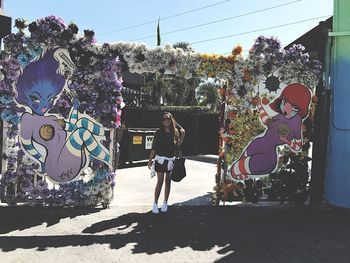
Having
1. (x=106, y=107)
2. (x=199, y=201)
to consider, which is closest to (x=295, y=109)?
(x=199, y=201)

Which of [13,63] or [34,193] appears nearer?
[13,63]

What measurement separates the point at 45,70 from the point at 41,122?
863 mm

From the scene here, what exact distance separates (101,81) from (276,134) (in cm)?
330

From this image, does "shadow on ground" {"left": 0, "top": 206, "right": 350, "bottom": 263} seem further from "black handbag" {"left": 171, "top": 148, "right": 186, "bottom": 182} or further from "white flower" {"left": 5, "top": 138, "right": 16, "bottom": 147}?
"white flower" {"left": 5, "top": 138, "right": 16, "bottom": 147}

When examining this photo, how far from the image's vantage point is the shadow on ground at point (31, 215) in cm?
571

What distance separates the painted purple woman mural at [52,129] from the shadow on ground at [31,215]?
0.56 metres

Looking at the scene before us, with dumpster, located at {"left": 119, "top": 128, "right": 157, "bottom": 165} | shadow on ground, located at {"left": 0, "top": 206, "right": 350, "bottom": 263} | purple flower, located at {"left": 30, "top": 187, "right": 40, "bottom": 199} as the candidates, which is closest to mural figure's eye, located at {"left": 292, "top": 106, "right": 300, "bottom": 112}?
shadow on ground, located at {"left": 0, "top": 206, "right": 350, "bottom": 263}

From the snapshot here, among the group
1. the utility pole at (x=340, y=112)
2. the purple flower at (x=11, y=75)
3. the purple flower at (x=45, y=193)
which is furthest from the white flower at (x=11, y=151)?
the utility pole at (x=340, y=112)

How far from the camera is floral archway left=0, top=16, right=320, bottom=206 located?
6.47m

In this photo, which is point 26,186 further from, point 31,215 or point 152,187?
point 152,187

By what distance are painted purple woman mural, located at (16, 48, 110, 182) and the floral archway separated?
0.08 meters

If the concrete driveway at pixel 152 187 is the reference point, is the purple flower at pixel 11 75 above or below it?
above

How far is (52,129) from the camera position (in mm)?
6672

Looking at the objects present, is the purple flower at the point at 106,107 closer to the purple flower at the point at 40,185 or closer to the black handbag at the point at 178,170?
the black handbag at the point at 178,170
